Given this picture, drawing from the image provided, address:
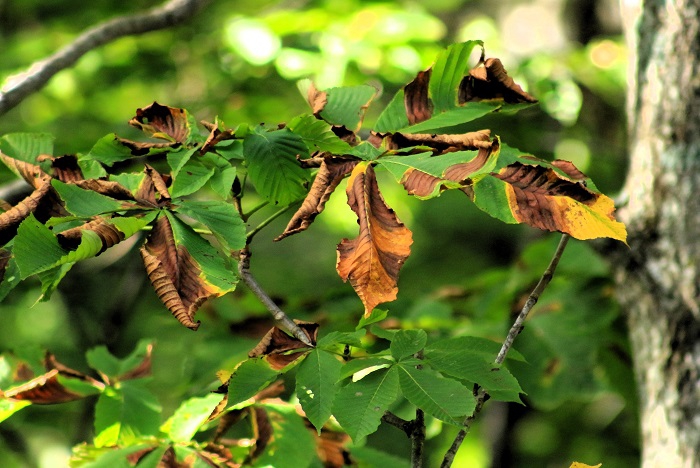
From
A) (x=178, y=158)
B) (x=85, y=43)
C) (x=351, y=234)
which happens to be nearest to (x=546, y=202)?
(x=178, y=158)

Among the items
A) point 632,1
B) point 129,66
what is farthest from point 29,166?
point 129,66

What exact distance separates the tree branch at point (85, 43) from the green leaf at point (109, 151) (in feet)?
1.64

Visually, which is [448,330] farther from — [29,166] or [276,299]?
[29,166]

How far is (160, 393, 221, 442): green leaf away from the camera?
1.33m

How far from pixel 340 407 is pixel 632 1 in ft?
4.61

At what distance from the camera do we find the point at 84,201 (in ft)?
3.22

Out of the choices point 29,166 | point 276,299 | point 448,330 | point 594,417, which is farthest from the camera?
point 594,417

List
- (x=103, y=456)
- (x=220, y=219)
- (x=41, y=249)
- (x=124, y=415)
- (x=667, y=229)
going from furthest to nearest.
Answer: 1. (x=667, y=229)
2. (x=124, y=415)
3. (x=103, y=456)
4. (x=220, y=219)
5. (x=41, y=249)

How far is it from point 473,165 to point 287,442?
658mm

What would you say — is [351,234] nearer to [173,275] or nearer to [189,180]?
[189,180]

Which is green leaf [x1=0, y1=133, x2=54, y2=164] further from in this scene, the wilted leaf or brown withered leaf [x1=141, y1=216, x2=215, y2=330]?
the wilted leaf

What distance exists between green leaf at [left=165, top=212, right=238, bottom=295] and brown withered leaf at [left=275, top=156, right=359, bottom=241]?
0.27 ft

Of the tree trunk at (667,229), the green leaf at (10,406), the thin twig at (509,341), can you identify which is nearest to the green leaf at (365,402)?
the thin twig at (509,341)

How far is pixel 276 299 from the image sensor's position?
223 cm
